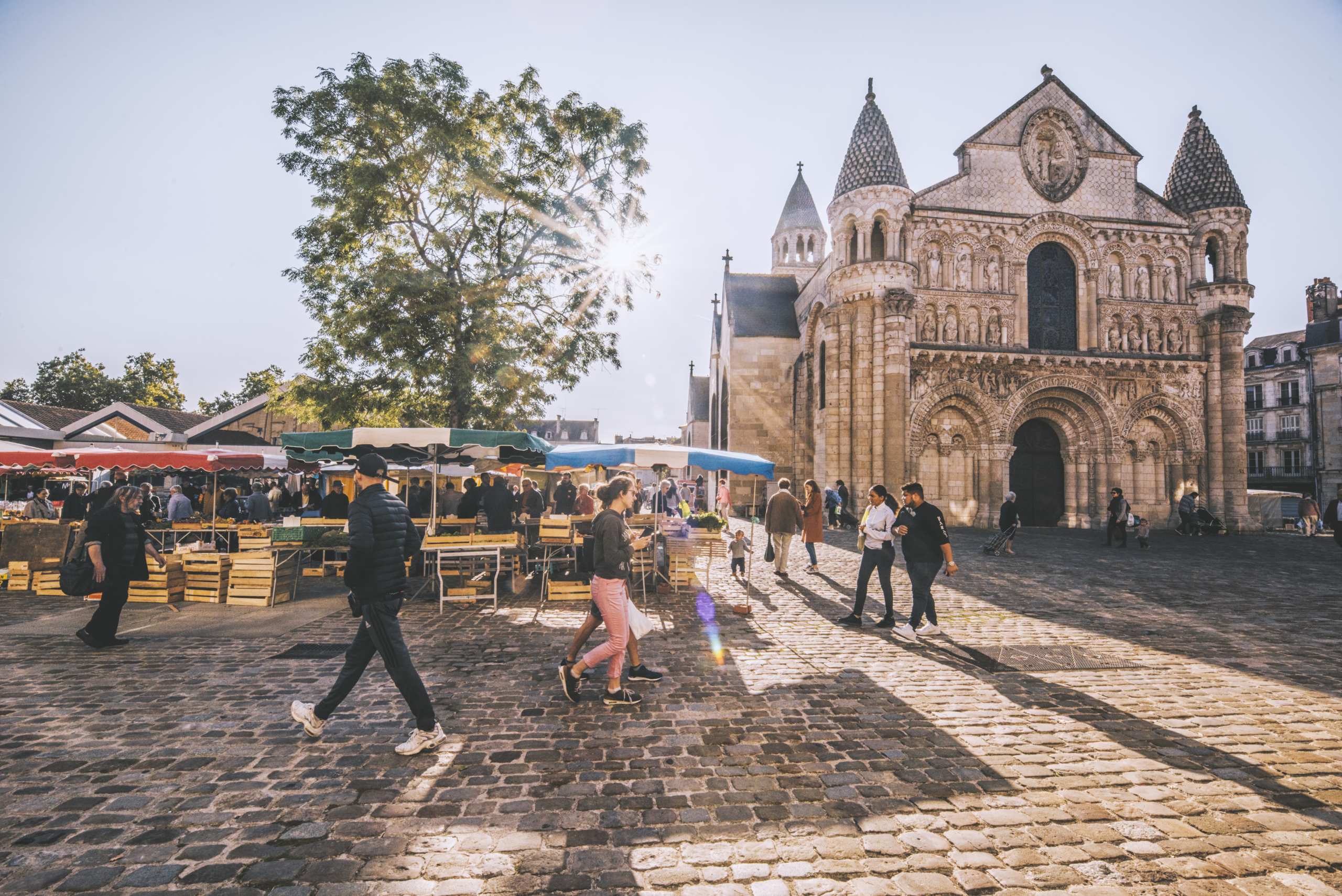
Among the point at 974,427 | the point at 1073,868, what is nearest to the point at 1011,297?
the point at 974,427

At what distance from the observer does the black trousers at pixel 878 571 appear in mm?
7645

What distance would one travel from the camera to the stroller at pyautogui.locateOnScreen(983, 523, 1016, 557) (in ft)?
49.4

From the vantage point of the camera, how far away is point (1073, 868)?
2.82m

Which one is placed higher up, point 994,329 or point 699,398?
point 699,398

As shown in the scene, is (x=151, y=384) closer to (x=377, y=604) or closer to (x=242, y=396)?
(x=242, y=396)

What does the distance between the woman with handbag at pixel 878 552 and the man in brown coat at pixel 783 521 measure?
324 cm

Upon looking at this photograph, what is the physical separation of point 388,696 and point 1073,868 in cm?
473

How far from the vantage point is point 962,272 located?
24.0m

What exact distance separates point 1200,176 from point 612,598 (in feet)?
106

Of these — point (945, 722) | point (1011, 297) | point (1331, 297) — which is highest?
point (1331, 297)

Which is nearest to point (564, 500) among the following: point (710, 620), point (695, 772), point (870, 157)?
point (710, 620)

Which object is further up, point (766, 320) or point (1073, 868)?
point (766, 320)

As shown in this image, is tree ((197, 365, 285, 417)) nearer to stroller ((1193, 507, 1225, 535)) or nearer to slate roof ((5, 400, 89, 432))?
slate roof ((5, 400, 89, 432))

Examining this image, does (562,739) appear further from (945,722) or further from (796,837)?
(945,722)
